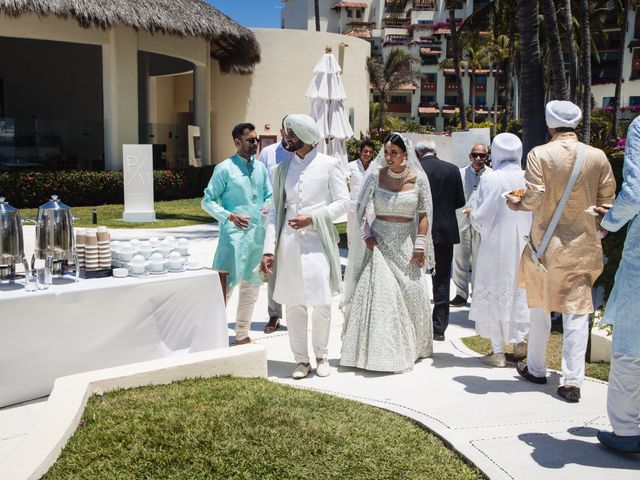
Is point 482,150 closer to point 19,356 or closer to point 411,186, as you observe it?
point 411,186

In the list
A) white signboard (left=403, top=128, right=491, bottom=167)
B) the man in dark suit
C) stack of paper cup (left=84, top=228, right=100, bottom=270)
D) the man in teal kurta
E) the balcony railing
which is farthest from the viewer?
the balcony railing

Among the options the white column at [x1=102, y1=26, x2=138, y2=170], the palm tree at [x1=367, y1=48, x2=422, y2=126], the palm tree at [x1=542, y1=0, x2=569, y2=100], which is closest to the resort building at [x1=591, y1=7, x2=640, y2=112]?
the palm tree at [x1=367, y1=48, x2=422, y2=126]

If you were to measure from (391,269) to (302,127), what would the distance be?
135 cm

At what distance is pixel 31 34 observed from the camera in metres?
17.5

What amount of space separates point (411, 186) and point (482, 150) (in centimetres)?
219

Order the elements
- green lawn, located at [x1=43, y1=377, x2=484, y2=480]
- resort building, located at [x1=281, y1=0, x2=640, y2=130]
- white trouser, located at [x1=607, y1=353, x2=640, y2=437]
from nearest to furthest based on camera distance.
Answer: green lawn, located at [x1=43, y1=377, x2=484, y2=480] < white trouser, located at [x1=607, y1=353, x2=640, y2=437] < resort building, located at [x1=281, y1=0, x2=640, y2=130]

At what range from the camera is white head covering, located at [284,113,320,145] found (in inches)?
204

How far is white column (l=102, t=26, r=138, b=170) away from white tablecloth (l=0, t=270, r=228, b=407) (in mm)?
15353

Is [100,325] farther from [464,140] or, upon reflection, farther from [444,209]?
[464,140]

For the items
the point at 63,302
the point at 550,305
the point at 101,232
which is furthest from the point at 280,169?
the point at 550,305

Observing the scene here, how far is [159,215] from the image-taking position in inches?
654

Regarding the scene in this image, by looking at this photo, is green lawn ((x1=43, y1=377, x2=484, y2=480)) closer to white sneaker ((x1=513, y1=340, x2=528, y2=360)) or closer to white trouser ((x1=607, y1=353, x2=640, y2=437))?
white trouser ((x1=607, y1=353, x2=640, y2=437))

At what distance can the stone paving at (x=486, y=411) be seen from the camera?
3.74m

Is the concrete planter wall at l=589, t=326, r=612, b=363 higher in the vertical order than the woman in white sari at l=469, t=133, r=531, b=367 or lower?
lower
